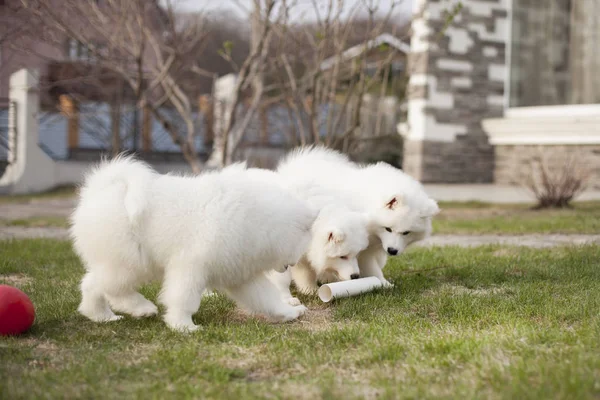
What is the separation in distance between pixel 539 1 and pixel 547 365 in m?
12.3

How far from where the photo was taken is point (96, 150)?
19.5 m

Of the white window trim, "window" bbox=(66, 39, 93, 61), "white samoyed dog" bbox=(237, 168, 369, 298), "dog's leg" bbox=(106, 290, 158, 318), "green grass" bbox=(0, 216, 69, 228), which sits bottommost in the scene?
"green grass" bbox=(0, 216, 69, 228)

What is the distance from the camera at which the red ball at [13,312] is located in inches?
143

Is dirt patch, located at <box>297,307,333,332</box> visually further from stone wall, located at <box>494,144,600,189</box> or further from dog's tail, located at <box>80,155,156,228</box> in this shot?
stone wall, located at <box>494,144,600,189</box>

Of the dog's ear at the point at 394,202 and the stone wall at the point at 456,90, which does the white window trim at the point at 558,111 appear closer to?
the stone wall at the point at 456,90

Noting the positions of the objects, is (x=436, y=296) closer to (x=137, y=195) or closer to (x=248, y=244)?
(x=248, y=244)

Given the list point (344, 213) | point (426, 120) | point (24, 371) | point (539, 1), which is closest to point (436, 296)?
point (344, 213)

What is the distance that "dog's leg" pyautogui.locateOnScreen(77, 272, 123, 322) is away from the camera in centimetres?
397

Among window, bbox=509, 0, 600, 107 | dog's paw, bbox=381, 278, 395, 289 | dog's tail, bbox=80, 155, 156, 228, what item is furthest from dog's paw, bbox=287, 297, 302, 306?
window, bbox=509, 0, 600, 107

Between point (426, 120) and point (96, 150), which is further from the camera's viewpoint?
point (96, 150)

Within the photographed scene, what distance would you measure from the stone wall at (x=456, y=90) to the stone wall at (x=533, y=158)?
0.27m

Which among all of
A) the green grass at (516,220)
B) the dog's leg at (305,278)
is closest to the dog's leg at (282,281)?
the dog's leg at (305,278)

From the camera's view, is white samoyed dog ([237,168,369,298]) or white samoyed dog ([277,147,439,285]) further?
white samoyed dog ([277,147,439,285])

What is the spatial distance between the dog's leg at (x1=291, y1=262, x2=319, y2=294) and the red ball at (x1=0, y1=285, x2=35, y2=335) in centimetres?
186
